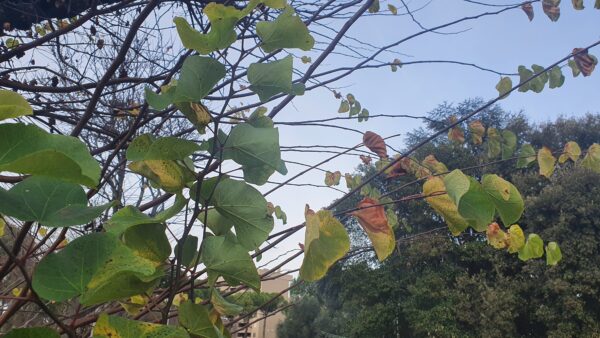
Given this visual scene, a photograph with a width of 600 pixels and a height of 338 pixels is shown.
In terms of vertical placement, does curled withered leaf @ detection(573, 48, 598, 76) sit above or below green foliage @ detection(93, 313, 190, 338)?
above

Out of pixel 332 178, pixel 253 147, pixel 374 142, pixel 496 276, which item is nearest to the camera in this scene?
pixel 253 147

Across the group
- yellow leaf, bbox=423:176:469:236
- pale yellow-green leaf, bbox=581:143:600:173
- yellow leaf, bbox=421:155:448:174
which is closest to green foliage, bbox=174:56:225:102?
yellow leaf, bbox=423:176:469:236

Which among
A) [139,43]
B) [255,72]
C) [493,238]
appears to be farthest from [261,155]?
[139,43]

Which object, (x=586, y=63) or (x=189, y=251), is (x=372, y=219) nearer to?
(x=189, y=251)

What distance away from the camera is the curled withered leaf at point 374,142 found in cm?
60

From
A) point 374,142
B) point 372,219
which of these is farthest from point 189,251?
point 374,142

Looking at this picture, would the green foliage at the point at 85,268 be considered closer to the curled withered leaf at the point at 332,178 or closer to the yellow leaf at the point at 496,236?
the yellow leaf at the point at 496,236

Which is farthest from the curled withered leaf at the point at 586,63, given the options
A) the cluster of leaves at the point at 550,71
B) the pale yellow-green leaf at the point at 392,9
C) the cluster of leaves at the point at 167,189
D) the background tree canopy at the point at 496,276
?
the background tree canopy at the point at 496,276

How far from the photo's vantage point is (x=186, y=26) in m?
0.25

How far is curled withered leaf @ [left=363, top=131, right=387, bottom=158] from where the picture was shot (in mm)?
598

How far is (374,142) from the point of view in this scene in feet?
1.98

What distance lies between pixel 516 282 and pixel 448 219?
9.14m

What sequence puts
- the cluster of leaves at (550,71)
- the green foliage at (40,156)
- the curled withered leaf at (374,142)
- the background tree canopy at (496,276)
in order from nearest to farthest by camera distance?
1. the green foliage at (40,156)
2. the curled withered leaf at (374,142)
3. the cluster of leaves at (550,71)
4. the background tree canopy at (496,276)

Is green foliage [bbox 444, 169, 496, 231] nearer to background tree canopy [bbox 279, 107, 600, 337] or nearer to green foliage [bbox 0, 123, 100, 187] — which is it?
green foliage [bbox 0, 123, 100, 187]
